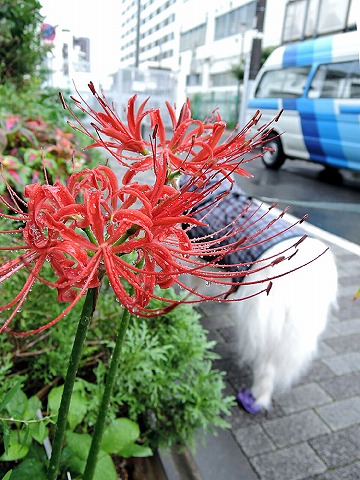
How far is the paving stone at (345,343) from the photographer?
294cm

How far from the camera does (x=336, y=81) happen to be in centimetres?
795

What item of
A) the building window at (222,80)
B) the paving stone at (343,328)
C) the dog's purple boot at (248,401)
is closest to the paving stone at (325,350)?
the paving stone at (343,328)

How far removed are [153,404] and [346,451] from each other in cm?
109

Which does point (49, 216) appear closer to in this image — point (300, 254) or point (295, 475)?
point (300, 254)

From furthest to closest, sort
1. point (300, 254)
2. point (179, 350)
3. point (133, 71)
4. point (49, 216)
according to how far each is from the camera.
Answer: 1. point (133, 71)
2. point (300, 254)
3. point (179, 350)
4. point (49, 216)

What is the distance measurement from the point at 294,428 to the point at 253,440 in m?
0.24

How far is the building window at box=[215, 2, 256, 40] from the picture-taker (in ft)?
69.6

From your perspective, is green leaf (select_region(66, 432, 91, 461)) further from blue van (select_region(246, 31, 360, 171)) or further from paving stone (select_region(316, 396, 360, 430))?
blue van (select_region(246, 31, 360, 171))

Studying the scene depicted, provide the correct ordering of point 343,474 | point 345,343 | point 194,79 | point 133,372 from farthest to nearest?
point 194,79 → point 345,343 → point 343,474 → point 133,372

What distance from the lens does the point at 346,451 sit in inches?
80.4

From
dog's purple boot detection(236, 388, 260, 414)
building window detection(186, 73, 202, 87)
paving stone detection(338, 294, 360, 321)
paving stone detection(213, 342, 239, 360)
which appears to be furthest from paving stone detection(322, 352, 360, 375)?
building window detection(186, 73, 202, 87)

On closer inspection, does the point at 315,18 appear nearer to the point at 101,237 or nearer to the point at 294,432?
the point at 294,432

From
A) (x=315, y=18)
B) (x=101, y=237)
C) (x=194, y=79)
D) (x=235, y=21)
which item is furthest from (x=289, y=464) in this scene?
(x=194, y=79)

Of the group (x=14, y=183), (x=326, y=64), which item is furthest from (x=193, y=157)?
(x=326, y=64)
